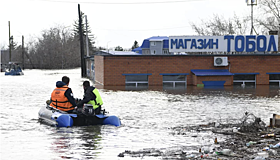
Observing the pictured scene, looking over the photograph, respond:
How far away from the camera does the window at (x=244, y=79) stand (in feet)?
138

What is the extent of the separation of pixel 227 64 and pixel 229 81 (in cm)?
155

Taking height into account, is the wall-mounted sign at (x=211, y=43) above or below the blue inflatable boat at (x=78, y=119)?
above

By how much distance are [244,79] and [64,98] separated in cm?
2851

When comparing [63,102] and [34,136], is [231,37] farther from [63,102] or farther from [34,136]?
[34,136]

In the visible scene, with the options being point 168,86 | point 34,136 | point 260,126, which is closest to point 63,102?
point 34,136

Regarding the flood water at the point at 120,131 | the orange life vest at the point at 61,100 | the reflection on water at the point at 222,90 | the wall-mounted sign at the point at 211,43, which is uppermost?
the wall-mounted sign at the point at 211,43

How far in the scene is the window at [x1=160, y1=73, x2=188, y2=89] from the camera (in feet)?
136

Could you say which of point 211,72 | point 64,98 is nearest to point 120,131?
point 64,98

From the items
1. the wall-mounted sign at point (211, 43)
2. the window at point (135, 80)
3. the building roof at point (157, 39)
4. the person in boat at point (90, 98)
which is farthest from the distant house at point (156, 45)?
the person in boat at point (90, 98)

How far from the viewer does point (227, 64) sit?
135ft

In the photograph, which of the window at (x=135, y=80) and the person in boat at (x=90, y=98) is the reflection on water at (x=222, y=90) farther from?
the person in boat at (x=90, y=98)

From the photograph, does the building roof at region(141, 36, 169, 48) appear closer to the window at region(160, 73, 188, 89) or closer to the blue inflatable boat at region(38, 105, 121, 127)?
the window at region(160, 73, 188, 89)

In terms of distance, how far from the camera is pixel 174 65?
41.5 m

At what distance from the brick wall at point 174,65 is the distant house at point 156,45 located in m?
46.0
